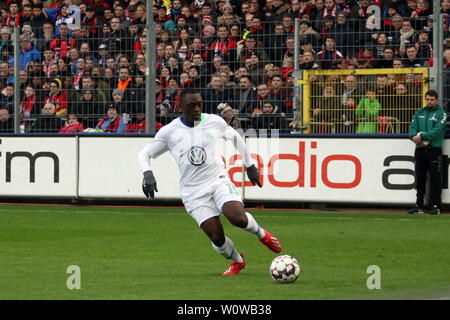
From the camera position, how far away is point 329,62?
19953 millimetres

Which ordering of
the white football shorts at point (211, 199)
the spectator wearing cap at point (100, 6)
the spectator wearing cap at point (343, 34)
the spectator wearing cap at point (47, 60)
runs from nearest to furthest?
the white football shorts at point (211, 199) < the spectator wearing cap at point (343, 34) < the spectator wearing cap at point (47, 60) < the spectator wearing cap at point (100, 6)

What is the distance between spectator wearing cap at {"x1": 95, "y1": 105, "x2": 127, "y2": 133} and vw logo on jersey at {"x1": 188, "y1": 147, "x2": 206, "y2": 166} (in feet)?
31.6

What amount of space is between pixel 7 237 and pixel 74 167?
6037 mm

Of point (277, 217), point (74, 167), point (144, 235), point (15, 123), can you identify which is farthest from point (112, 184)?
point (144, 235)

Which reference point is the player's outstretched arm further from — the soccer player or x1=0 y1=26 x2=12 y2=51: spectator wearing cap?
x1=0 y1=26 x2=12 y2=51: spectator wearing cap

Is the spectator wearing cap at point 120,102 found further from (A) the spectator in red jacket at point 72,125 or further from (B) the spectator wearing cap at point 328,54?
(B) the spectator wearing cap at point 328,54

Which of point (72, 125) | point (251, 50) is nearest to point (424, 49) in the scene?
point (251, 50)

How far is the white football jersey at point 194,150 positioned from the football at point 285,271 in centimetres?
150

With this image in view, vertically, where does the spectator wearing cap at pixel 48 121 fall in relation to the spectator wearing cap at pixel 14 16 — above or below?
below

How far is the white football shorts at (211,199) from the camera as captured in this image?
1164cm

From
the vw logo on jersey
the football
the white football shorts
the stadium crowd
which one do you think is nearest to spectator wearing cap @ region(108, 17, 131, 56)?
the stadium crowd

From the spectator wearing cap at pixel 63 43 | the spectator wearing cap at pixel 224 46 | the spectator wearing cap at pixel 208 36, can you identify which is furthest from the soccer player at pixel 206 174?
the spectator wearing cap at pixel 63 43

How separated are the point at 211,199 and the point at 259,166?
8503mm

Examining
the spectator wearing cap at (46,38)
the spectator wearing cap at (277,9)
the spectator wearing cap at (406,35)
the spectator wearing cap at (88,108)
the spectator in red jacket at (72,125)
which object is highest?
the spectator wearing cap at (277,9)
